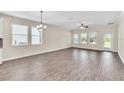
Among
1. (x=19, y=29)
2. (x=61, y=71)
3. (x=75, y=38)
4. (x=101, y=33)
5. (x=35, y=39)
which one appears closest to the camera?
(x=61, y=71)

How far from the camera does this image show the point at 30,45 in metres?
7.19

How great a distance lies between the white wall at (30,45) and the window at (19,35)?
273 mm

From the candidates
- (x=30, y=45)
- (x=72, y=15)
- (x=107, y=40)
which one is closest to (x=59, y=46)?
(x=30, y=45)

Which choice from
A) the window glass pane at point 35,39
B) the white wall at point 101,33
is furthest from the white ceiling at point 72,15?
the white wall at point 101,33

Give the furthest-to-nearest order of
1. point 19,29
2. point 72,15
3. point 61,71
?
point 19,29, point 72,15, point 61,71

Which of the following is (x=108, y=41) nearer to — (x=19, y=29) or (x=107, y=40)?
(x=107, y=40)

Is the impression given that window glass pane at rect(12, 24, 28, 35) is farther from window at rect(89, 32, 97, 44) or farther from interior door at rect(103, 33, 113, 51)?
interior door at rect(103, 33, 113, 51)

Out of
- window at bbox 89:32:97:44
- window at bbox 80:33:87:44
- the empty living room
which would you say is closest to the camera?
the empty living room

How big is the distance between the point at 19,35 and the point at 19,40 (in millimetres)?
323

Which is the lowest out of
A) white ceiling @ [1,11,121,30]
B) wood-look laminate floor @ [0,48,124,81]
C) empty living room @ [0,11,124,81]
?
wood-look laminate floor @ [0,48,124,81]

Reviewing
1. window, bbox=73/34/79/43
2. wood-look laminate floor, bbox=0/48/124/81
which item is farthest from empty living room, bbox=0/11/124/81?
window, bbox=73/34/79/43

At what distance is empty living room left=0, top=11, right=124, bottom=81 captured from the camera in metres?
3.66
